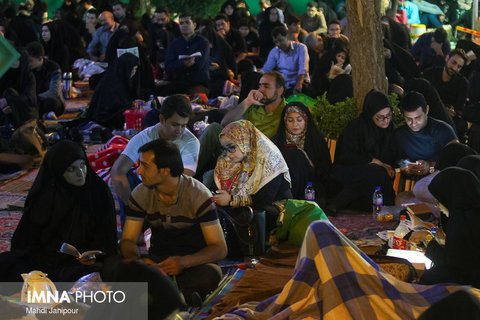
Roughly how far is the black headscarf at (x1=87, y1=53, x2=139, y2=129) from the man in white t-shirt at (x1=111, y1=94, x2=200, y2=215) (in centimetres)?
400

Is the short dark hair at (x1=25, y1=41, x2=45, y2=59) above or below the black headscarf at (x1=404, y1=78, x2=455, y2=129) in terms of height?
above

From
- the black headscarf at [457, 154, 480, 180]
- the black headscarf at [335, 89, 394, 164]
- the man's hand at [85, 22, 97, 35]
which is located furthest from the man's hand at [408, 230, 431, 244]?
the man's hand at [85, 22, 97, 35]

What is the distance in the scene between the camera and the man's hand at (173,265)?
4633 mm

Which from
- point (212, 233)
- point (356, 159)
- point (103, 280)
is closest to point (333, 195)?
point (356, 159)

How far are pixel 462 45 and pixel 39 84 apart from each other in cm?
561

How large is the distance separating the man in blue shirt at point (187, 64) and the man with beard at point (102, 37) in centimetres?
173

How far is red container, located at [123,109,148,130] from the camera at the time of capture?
30.3ft

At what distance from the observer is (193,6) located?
16.8m

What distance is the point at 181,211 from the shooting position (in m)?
4.77

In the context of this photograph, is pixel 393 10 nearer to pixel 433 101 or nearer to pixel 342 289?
pixel 433 101

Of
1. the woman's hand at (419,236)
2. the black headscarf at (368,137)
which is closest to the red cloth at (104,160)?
the black headscarf at (368,137)

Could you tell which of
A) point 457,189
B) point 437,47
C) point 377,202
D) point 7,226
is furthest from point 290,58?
point 457,189

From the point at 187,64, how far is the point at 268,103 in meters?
3.94

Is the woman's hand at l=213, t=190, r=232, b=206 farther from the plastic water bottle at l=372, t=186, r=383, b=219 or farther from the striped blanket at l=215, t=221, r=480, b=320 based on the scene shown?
the striped blanket at l=215, t=221, r=480, b=320
